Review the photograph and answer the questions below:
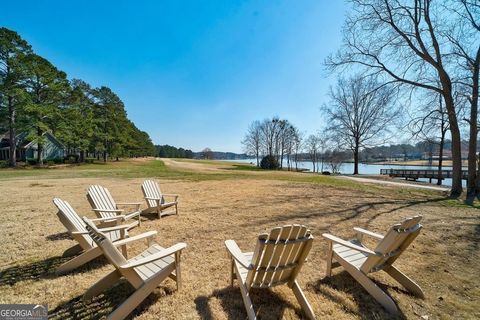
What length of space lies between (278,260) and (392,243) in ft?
4.64

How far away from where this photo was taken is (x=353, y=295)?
2922mm

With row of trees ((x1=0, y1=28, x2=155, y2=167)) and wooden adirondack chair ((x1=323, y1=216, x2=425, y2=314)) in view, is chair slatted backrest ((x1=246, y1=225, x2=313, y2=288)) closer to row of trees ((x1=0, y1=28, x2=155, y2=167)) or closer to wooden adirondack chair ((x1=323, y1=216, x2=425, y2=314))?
wooden adirondack chair ((x1=323, y1=216, x2=425, y2=314))

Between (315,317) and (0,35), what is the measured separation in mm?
32751

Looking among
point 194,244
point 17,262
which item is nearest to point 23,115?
point 17,262

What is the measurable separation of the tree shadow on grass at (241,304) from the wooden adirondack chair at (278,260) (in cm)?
26

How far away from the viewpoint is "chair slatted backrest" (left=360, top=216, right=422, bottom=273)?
8.43 ft

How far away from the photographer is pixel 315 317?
8.06 feet

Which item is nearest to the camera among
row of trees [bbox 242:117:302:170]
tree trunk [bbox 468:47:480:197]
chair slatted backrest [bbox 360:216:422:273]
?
chair slatted backrest [bbox 360:216:422:273]

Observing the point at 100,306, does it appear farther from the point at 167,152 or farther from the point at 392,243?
the point at 167,152

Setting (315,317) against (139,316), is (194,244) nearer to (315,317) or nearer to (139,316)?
(139,316)

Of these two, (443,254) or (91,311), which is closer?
(91,311)

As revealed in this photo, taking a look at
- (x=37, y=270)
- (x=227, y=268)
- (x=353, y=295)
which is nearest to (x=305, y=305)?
(x=353, y=295)

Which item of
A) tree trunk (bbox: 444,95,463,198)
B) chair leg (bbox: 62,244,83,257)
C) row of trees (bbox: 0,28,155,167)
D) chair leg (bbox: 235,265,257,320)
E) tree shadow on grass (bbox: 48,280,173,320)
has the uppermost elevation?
row of trees (bbox: 0,28,155,167)

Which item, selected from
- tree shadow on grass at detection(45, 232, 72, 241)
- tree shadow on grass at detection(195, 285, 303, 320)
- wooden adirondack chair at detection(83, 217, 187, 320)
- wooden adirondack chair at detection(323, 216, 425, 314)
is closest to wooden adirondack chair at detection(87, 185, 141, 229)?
tree shadow on grass at detection(45, 232, 72, 241)
